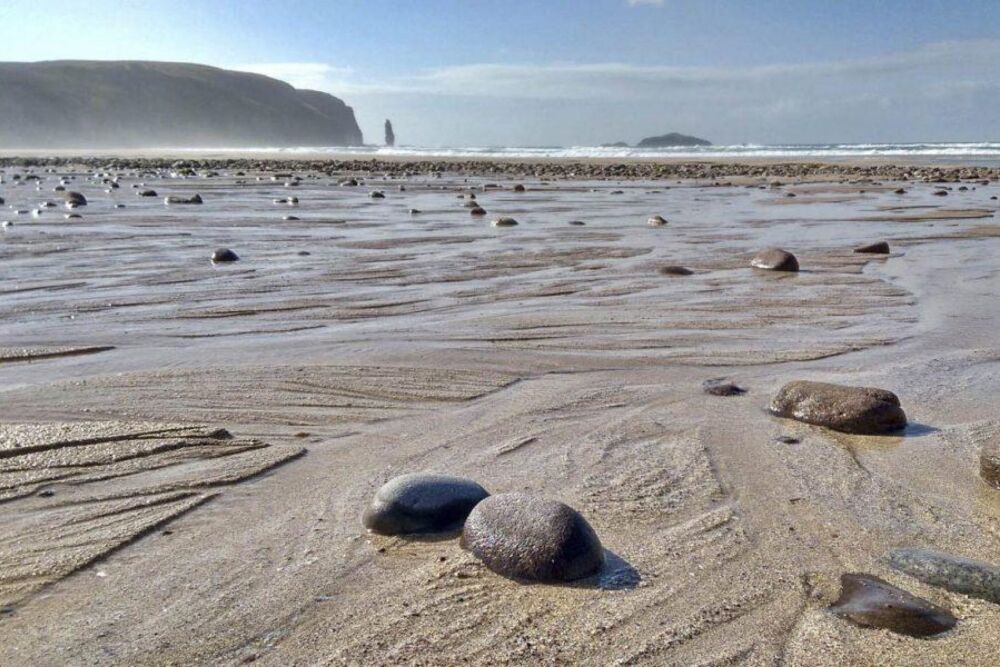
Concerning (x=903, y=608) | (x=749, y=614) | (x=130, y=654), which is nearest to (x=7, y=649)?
(x=130, y=654)

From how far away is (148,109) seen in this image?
11444cm

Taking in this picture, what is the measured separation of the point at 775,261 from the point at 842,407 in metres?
4.28

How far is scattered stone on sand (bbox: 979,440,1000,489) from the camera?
2.97m

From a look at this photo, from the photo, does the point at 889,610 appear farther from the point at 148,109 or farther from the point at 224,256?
the point at 148,109

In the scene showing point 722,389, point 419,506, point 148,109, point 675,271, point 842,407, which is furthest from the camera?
point 148,109

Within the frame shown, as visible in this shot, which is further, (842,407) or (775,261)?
(775,261)

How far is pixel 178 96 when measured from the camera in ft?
390

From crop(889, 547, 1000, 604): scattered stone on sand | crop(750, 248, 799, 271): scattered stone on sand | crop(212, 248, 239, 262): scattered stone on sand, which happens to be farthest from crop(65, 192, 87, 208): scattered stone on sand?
crop(889, 547, 1000, 604): scattered stone on sand

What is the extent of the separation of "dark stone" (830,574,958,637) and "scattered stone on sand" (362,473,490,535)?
3.42 feet

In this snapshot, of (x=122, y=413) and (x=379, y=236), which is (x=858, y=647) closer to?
(x=122, y=413)

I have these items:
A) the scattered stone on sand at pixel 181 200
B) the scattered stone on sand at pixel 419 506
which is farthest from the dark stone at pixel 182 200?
the scattered stone on sand at pixel 419 506

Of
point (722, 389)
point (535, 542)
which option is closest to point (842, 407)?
point (722, 389)

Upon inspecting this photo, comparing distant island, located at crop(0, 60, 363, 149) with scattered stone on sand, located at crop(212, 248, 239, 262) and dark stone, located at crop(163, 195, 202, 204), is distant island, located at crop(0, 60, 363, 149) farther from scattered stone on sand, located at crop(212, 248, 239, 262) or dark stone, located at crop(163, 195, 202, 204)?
scattered stone on sand, located at crop(212, 248, 239, 262)

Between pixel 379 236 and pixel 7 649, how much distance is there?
27.2 feet
